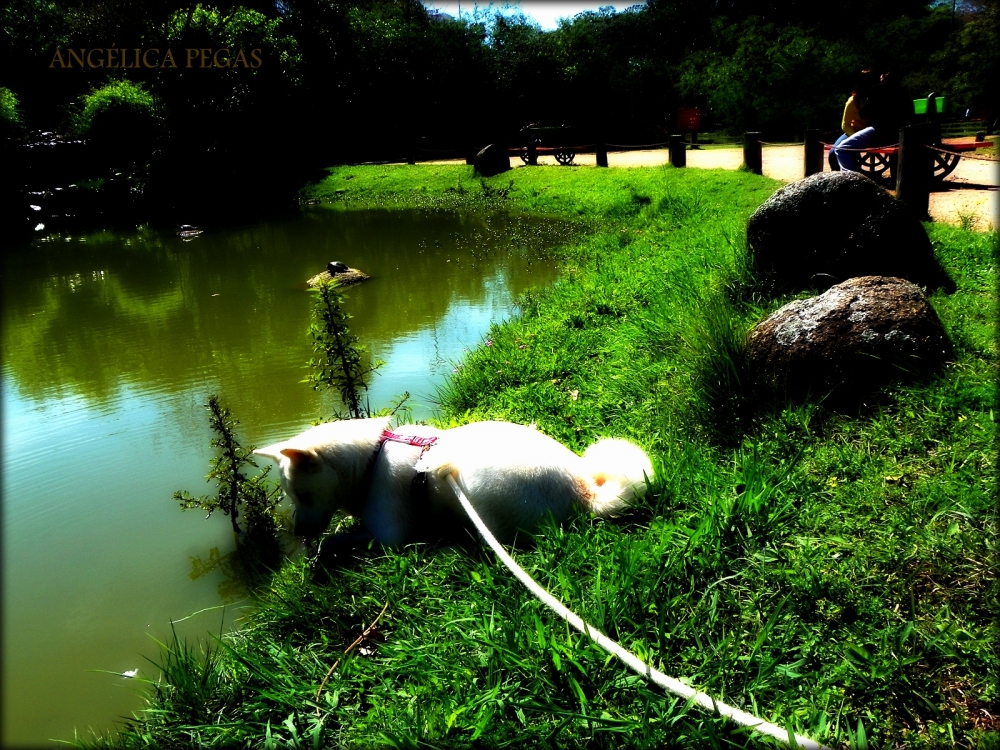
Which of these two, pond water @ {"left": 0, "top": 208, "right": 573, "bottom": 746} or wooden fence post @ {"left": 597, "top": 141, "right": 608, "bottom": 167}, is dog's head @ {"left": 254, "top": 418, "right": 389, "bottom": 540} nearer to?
pond water @ {"left": 0, "top": 208, "right": 573, "bottom": 746}

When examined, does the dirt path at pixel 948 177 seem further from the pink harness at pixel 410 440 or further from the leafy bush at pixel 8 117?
the leafy bush at pixel 8 117

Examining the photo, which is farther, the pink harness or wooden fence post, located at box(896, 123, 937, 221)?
wooden fence post, located at box(896, 123, 937, 221)

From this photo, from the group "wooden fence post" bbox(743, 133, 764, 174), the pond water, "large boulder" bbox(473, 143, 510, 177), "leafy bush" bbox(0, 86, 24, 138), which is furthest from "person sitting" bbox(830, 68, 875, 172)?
"leafy bush" bbox(0, 86, 24, 138)

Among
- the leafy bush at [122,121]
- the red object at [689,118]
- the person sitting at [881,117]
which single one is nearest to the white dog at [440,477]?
the person sitting at [881,117]

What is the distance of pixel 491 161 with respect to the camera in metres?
21.4

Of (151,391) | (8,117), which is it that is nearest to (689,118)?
(8,117)

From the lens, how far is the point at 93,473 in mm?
5242

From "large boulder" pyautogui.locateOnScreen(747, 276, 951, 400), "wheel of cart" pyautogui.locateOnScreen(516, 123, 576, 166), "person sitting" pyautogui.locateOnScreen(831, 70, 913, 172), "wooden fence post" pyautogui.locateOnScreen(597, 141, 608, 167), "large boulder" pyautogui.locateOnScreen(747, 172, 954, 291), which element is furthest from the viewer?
"wheel of cart" pyautogui.locateOnScreen(516, 123, 576, 166)

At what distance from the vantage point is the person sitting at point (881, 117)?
1029 centimetres

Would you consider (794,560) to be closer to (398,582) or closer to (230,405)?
(398,582)

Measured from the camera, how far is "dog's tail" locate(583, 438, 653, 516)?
3424 millimetres

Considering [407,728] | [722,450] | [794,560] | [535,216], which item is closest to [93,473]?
[407,728]

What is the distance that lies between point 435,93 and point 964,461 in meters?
30.1

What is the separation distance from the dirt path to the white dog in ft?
20.0
